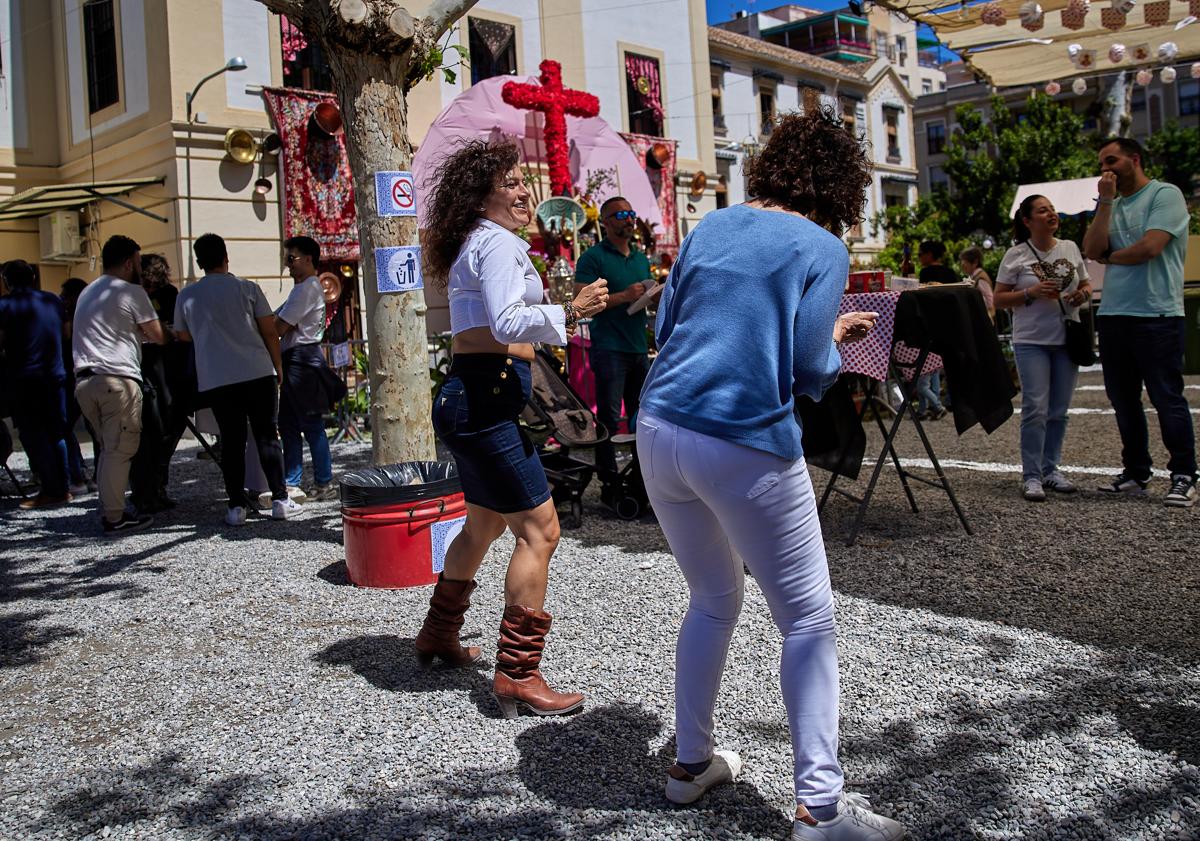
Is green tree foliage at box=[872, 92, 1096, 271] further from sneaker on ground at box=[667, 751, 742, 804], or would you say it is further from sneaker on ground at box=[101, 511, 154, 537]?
sneaker on ground at box=[667, 751, 742, 804]

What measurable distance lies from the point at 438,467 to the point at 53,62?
14.5 metres

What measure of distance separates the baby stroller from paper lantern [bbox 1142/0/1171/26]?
23.1 ft

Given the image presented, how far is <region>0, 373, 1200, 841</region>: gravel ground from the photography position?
9.02 feet

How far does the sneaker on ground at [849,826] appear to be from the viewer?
2408 mm

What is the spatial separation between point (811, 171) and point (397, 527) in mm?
3094

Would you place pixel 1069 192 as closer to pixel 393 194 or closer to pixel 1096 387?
pixel 1096 387

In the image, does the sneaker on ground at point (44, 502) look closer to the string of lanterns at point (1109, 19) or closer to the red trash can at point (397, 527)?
the red trash can at point (397, 527)

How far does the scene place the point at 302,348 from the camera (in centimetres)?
755

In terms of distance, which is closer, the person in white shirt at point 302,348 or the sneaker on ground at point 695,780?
the sneaker on ground at point 695,780

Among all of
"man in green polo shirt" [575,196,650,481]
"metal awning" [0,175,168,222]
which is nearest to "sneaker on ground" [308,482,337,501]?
"man in green polo shirt" [575,196,650,481]

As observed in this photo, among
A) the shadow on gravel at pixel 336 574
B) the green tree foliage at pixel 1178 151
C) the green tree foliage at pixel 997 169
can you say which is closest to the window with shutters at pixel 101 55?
the shadow on gravel at pixel 336 574

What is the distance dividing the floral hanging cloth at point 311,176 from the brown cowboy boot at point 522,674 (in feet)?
40.8

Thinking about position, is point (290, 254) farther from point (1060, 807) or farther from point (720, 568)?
point (1060, 807)

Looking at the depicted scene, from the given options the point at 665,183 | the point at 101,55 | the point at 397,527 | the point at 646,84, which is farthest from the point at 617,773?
the point at 646,84
